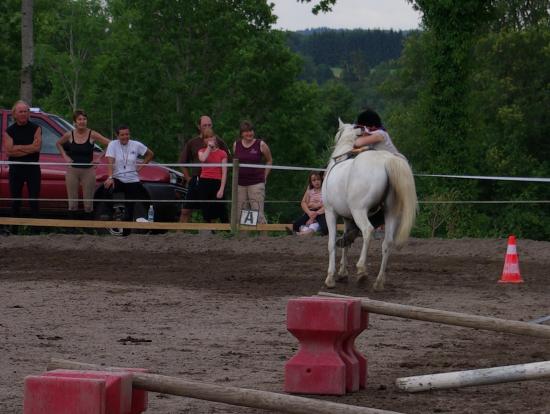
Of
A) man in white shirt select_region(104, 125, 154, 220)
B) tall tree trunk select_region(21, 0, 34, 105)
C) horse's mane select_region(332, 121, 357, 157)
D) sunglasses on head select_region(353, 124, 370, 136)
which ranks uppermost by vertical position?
tall tree trunk select_region(21, 0, 34, 105)

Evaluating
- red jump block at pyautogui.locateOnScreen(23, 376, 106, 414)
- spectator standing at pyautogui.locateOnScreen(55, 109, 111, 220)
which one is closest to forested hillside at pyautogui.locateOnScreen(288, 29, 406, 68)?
spectator standing at pyautogui.locateOnScreen(55, 109, 111, 220)

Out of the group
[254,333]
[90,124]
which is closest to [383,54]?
[90,124]

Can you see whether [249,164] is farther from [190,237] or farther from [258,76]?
[258,76]

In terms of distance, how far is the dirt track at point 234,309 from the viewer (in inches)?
294

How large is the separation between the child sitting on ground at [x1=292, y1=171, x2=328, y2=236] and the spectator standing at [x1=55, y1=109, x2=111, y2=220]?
3.18 metres

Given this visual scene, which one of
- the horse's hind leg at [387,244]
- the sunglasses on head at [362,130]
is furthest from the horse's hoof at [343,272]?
the sunglasses on head at [362,130]

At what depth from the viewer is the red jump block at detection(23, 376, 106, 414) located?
444cm

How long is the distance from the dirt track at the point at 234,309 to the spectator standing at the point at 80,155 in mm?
780

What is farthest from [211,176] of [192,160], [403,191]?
[403,191]

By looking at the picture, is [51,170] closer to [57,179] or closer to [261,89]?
[57,179]

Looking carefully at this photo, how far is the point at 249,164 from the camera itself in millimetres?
19391

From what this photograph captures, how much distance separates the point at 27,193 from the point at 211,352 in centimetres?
1205

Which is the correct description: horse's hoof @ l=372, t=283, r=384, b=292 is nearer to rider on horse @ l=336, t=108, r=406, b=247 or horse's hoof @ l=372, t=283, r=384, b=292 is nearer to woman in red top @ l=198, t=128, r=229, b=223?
rider on horse @ l=336, t=108, r=406, b=247

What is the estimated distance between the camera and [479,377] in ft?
21.7
